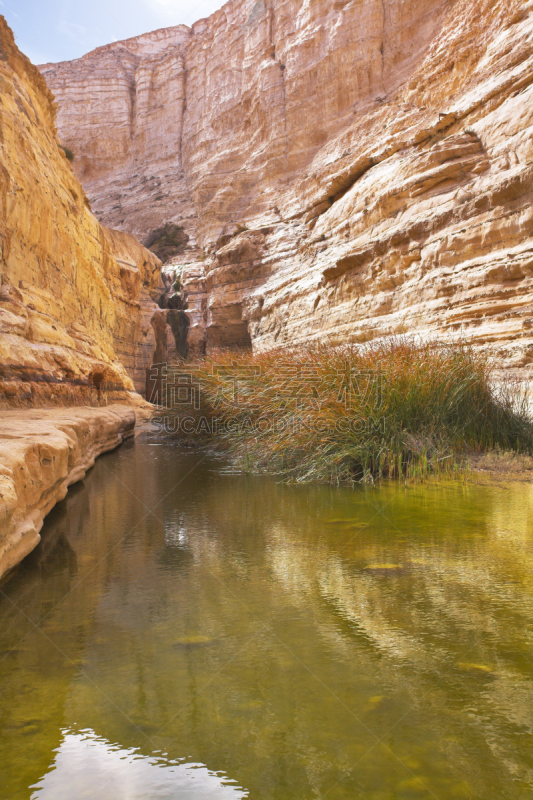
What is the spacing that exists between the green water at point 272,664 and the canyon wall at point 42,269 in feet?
12.3

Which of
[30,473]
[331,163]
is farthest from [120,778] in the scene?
[331,163]

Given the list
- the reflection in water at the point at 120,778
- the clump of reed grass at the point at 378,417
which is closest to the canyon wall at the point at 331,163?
the clump of reed grass at the point at 378,417

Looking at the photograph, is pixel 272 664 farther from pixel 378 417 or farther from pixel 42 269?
pixel 42 269

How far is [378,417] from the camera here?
4.32 meters

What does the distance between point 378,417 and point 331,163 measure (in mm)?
16040

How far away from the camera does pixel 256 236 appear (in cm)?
1969

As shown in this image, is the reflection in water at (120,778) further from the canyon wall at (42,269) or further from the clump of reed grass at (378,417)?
the canyon wall at (42,269)

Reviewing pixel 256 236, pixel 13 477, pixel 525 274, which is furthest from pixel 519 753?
pixel 256 236

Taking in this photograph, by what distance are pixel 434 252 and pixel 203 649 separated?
391 inches

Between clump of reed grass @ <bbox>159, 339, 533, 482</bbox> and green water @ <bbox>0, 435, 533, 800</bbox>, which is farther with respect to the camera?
clump of reed grass @ <bbox>159, 339, 533, 482</bbox>

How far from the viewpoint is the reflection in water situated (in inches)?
39.6

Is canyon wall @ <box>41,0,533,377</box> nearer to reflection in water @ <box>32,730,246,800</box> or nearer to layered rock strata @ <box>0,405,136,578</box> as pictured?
layered rock strata @ <box>0,405,136,578</box>

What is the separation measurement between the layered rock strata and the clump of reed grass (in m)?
1.82

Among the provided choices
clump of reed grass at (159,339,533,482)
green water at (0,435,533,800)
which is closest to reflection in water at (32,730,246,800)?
green water at (0,435,533,800)
